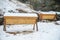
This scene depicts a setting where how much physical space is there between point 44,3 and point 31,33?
10.2 ft

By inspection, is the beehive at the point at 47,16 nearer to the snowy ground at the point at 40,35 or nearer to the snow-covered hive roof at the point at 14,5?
the snowy ground at the point at 40,35

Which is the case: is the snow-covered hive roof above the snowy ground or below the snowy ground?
above

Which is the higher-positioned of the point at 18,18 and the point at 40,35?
the point at 18,18

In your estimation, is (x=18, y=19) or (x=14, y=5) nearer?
(x=18, y=19)

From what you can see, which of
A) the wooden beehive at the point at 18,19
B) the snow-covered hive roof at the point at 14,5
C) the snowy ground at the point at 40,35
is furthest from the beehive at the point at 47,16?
the snow-covered hive roof at the point at 14,5

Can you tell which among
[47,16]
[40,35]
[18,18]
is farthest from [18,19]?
[47,16]

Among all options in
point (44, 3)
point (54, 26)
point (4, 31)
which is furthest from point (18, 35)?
point (44, 3)

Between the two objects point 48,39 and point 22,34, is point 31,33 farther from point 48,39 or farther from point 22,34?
point 48,39

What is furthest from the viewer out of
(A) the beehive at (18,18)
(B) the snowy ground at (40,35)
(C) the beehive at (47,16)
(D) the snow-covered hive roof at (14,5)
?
(D) the snow-covered hive roof at (14,5)

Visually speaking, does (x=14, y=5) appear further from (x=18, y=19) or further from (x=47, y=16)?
(x=18, y=19)

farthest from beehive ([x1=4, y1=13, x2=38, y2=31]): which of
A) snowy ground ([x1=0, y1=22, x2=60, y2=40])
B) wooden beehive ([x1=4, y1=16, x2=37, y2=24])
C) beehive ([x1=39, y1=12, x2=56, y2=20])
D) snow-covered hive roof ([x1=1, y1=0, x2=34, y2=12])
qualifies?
snow-covered hive roof ([x1=1, y1=0, x2=34, y2=12])

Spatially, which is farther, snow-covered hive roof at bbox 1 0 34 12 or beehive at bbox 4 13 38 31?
snow-covered hive roof at bbox 1 0 34 12

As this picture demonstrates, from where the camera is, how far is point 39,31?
5180mm

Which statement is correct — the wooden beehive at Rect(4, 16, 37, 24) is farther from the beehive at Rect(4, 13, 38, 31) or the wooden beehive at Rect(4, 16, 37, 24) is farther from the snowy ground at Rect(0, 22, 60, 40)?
the snowy ground at Rect(0, 22, 60, 40)
